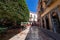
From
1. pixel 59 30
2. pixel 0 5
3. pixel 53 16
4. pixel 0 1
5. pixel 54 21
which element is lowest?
pixel 59 30

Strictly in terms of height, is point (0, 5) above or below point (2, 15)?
above

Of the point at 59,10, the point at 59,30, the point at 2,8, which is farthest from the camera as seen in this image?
the point at 59,30

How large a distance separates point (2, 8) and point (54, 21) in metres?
6.04

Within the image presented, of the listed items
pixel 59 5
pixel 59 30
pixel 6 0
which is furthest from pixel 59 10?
pixel 6 0

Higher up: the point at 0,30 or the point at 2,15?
the point at 2,15

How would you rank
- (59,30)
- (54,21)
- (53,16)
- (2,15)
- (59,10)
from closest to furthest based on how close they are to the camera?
(2,15)
(59,10)
(59,30)
(54,21)
(53,16)

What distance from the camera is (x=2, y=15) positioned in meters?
6.29

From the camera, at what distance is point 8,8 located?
645cm

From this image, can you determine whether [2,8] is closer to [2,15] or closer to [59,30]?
[2,15]

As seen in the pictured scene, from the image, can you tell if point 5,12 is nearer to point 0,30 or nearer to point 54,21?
point 0,30

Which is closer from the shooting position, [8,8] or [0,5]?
[0,5]

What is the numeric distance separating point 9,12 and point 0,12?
2.67 ft

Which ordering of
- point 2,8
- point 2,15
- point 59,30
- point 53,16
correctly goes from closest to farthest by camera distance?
point 2,8, point 2,15, point 59,30, point 53,16

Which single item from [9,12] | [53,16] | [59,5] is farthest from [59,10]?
[9,12]
